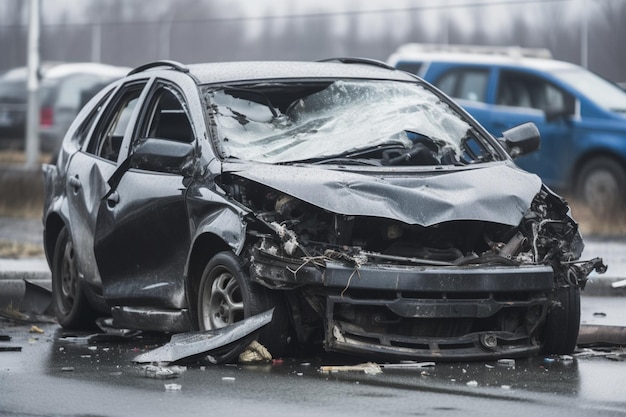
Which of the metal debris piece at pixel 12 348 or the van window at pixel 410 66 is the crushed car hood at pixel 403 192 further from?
the van window at pixel 410 66

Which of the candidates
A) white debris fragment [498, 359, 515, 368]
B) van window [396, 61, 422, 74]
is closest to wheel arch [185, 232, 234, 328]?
white debris fragment [498, 359, 515, 368]

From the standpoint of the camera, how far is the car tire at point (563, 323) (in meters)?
7.61

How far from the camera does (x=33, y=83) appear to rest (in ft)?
92.8

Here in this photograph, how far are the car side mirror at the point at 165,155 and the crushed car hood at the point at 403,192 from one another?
0.39 metres

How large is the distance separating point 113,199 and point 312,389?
8.22ft

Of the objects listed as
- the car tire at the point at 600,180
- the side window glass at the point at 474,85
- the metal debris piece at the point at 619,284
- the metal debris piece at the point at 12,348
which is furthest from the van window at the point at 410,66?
the metal debris piece at the point at 12,348

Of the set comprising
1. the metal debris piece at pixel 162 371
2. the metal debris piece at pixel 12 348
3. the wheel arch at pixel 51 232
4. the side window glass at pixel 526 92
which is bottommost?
the metal debris piece at pixel 12 348

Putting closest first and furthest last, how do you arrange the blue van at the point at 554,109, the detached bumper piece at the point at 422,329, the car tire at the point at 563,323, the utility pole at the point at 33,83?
the detached bumper piece at the point at 422,329
the car tire at the point at 563,323
the blue van at the point at 554,109
the utility pole at the point at 33,83

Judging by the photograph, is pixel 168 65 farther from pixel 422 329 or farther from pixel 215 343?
pixel 422 329

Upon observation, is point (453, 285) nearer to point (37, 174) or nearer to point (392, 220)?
point (392, 220)

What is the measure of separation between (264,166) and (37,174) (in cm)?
1216

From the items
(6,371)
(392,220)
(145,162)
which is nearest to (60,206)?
(145,162)

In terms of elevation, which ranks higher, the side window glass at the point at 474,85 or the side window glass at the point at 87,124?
the side window glass at the point at 474,85

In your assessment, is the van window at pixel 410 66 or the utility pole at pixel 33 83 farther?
the utility pole at pixel 33 83
